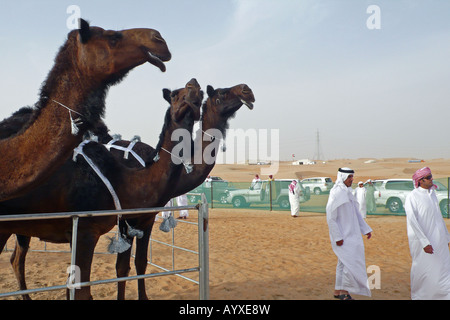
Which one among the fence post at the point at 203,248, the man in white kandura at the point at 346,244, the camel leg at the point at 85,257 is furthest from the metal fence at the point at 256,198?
the camel leg at the point at 85,257

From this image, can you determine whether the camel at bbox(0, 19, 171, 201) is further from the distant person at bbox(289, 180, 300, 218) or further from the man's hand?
the distant person at bbox(289, 180, 300, 218)

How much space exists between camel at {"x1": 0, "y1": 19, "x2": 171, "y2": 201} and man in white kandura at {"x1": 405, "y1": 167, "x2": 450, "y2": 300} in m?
4.60

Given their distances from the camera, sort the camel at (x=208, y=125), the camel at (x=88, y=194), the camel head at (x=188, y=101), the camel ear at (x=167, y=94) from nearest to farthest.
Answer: the camel at (x=88, y=194)
the camel head at (x=188, y=101)
the camel at (x=208, y=125)
the camel ear at (x=167, y=94)

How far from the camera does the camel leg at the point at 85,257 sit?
10.8 feet

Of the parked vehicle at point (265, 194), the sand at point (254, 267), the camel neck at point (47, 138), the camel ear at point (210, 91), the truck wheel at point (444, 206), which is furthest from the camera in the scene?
the parked vehicle at point (265, 194)

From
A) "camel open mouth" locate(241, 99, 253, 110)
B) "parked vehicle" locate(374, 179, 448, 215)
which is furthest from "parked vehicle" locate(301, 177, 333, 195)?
"camel open mouth" locate(241, 99, 253, 110)

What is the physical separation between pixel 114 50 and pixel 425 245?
4939 mm

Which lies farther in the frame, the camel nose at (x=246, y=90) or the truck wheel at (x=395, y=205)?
the truck wheel at (x=395, y=205)

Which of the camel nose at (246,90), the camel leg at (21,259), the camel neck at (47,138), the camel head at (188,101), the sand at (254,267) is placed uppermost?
the camel nose at (246,90)

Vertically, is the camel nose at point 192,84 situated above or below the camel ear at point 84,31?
above

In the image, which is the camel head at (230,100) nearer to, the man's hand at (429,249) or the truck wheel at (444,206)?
the man's hand at (429,249)

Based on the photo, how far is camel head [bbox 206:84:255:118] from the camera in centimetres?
533

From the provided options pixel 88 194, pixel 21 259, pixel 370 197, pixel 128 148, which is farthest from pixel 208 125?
pixel 370 197

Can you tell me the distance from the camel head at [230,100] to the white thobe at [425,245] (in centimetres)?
300
